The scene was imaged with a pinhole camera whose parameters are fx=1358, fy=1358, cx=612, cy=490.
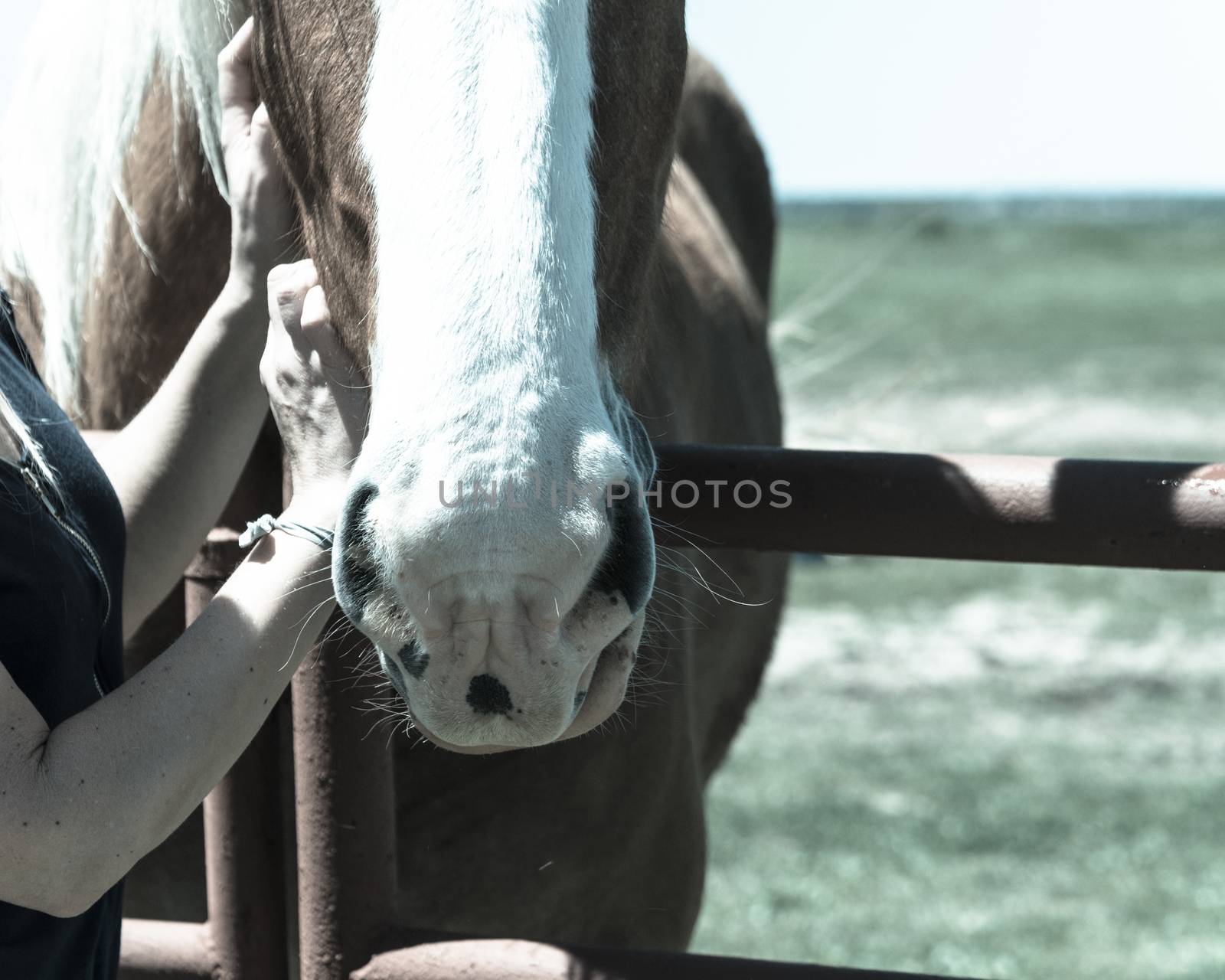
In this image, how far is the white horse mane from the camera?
5.27 feet

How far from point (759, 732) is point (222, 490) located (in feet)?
13.1

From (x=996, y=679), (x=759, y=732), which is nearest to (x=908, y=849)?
(x=759, y=732)

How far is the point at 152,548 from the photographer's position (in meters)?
1.43

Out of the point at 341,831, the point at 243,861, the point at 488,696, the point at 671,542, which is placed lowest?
the point at 243,861

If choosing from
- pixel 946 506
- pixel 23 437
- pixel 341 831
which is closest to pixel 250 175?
pixel 23 437

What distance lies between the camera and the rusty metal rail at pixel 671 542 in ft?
3.81

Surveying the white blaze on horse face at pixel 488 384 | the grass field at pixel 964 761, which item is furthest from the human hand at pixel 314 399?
the grass field at pixel 964 761

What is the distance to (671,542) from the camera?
1.33 m

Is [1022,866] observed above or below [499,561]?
below

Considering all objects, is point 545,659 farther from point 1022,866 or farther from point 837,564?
point 837,564

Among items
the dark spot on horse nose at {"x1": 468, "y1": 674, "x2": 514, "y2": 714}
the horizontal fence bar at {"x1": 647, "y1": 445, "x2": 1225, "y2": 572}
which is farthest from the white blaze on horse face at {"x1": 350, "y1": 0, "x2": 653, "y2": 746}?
the horizontal fence bar at {"x1": 647, "y1": 445, "x2": 1225, "y2": 572}

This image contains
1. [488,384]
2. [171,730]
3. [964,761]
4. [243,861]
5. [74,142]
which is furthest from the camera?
[964,761]

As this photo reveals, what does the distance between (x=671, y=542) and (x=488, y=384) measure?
1.40ft

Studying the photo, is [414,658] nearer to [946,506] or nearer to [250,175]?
[946,506]
